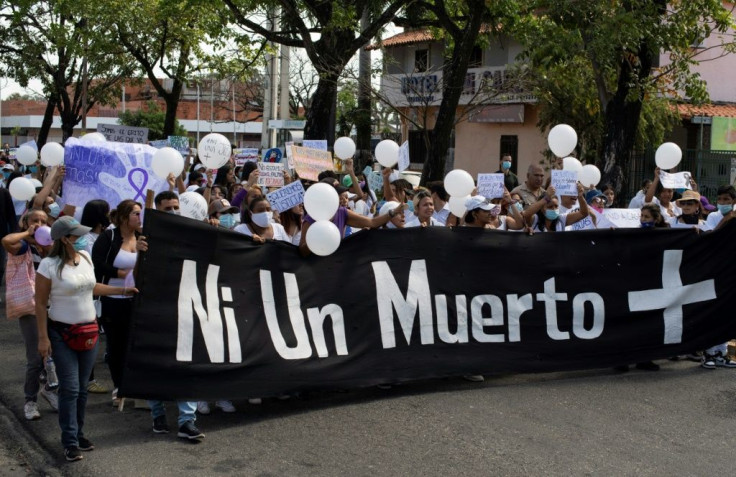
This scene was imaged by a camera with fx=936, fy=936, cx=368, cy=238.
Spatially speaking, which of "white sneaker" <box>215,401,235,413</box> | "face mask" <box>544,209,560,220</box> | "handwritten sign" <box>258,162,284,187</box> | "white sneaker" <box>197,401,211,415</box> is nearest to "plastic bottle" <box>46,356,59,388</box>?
"white sneaker" <box>197,401,211,415</box>

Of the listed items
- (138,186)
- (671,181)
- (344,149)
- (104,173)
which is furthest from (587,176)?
(104,173)

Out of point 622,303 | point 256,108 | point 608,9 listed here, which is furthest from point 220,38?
point 256,108

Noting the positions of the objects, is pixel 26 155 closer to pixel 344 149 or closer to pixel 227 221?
pixel 344 149

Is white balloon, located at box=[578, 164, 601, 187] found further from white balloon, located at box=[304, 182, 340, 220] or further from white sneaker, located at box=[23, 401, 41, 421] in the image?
white sneaker, located at box=[23, 401, 41, 421]

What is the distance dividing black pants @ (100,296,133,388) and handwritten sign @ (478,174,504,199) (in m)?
3.69

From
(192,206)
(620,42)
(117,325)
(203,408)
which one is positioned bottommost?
(203,408)

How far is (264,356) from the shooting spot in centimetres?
711

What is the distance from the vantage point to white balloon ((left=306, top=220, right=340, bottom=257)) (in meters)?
6.95

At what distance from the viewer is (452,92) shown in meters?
15.3

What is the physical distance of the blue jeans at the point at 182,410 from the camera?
6613 mm

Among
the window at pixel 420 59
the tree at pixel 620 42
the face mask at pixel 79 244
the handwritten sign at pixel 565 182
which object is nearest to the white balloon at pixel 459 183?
the handwritten sign at pixel 565 182

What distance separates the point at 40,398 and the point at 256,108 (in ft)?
135

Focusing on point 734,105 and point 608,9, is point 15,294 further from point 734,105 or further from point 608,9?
point 734,105

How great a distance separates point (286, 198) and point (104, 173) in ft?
10.9
